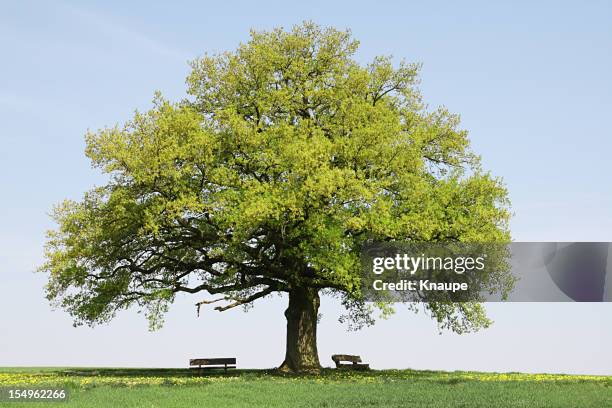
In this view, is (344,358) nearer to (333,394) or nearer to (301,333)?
(301,333)

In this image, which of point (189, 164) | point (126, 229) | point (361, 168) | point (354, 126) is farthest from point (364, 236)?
point (126, 229)

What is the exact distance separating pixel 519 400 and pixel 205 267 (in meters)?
21.1

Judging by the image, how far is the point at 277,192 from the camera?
117ft

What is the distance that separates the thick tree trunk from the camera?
40.5 meters

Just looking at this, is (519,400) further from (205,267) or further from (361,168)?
(205,267)

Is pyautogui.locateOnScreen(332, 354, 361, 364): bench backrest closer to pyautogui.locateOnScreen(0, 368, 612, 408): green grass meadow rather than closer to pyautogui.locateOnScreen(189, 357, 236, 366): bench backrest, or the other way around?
pyautogui.locateOnScreen(189, 357, 236, 366): bench backrest

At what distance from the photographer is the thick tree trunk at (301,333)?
40500 millimetres

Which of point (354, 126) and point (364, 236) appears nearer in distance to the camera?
point (364, 236)

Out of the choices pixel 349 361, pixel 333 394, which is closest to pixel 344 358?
pixel 349 361

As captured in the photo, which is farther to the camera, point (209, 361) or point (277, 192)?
point (209, 361)

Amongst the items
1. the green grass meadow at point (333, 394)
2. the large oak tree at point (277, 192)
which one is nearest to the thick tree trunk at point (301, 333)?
the large oak tree at point (277, 192)

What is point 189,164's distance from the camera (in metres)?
37.2

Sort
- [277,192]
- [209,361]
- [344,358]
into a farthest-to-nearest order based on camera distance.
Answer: [344,358], [209,361], [277,192]

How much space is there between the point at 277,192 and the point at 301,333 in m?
9.13
